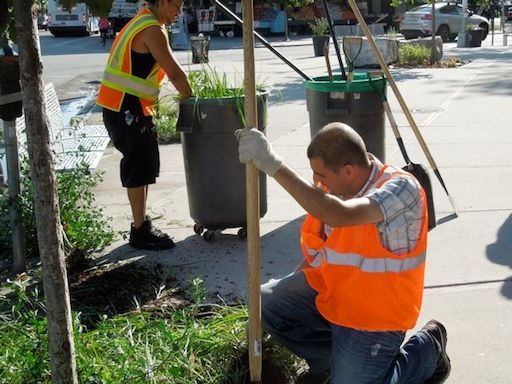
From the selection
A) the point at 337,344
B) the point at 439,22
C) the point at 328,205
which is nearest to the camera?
the point at 328,205

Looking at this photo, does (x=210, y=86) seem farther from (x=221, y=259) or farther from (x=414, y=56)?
(x=414, y=56)

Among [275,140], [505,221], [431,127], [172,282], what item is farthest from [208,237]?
[431,127]

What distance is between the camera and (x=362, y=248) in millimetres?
3209

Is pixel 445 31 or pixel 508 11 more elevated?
pixel 508 11

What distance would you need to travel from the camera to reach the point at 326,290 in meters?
3.48

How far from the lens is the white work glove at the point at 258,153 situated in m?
3.06

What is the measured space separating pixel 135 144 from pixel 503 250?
8.02 feet

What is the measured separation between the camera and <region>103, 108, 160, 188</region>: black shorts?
547cm

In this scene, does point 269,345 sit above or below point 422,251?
below

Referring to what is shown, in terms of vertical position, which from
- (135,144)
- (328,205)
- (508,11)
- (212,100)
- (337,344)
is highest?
(508,11)

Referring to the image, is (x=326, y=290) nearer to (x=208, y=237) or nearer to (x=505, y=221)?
(x=208, y=237)

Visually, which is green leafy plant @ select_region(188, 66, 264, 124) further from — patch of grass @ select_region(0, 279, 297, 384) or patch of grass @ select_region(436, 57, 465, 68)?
patch of grass @ select_region(436, 57, 465, 68)

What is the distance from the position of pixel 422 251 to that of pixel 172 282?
2112 millimetres

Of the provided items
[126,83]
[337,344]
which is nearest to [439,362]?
[337,344]
